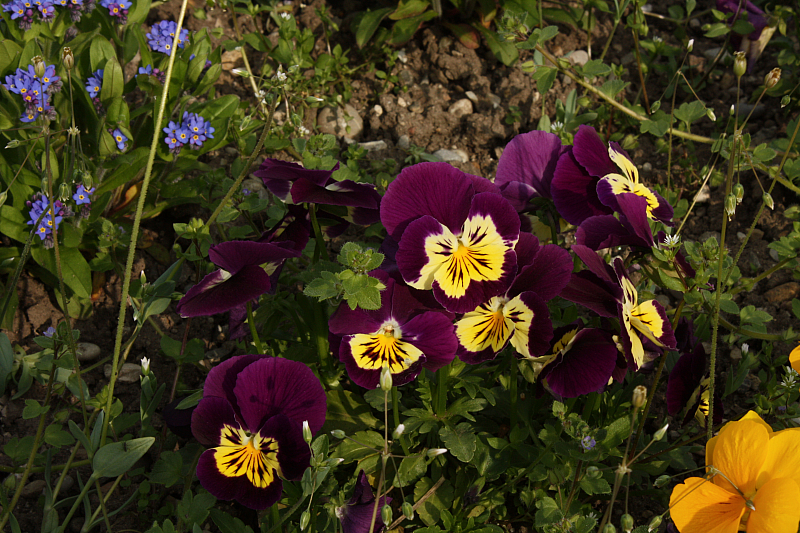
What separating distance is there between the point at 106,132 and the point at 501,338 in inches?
62.8

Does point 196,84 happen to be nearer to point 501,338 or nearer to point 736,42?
point 501,338

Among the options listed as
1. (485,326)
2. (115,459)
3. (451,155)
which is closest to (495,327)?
(485,326)

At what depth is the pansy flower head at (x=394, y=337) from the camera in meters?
1.46

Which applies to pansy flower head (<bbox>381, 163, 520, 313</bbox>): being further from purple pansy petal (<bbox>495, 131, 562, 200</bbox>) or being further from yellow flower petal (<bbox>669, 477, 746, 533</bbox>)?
yellow flower petal (<bbox>669, 477, 746, 533</bbox>)

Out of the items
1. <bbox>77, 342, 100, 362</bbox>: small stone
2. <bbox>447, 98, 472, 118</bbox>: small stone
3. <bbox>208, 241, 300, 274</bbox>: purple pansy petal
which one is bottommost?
<bbox>77, 342, 100, 362</bbox>: small stone

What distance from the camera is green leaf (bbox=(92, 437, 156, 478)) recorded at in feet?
4.51

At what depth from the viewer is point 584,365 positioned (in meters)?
1.40

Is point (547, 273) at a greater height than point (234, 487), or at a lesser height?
greater

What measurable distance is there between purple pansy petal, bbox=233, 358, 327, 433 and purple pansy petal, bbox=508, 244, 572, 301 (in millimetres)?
503

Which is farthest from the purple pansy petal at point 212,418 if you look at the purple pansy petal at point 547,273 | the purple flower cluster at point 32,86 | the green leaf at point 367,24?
the green leaf at point 367,24

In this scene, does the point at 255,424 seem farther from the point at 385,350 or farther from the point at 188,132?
the point at 188,132

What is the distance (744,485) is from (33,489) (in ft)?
6.38

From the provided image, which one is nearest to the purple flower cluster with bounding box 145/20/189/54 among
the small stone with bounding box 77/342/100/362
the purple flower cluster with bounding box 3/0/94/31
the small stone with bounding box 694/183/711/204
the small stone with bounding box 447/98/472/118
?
the purple flower cluster with bounding box 3/0/94/31

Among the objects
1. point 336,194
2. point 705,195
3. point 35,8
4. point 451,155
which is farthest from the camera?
point 451,155
